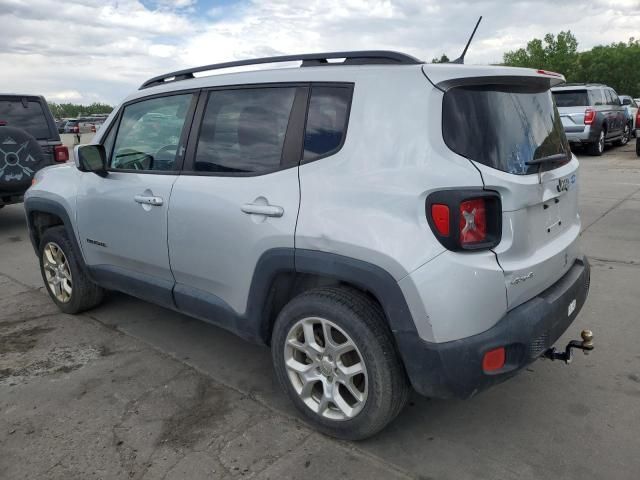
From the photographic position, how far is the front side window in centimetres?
341

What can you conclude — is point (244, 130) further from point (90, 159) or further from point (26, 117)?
point (26, 117)

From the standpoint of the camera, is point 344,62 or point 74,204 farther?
point 74,204

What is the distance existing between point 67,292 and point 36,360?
0.89 metres

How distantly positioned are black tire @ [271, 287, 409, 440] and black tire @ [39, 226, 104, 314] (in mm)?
2392

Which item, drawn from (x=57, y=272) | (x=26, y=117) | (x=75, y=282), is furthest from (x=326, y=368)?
(x=26, y=117)

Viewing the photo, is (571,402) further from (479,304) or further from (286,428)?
(286,428)

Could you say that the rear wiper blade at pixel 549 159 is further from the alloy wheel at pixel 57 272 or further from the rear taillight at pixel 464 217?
the alloy wheel at pixel 57 272

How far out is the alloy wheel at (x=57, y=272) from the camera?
4.50m

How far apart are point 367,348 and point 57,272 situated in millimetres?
3206

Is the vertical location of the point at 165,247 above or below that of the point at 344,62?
below

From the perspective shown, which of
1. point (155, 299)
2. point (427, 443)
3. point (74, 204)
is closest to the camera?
point (427, 443)

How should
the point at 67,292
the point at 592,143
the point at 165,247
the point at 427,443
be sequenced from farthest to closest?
1. the point at 592,143
2. the point at 67,292
3. the point at 165,247
4. the point at 427,443

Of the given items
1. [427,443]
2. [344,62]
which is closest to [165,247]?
[344,62]

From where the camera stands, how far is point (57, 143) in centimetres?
833
